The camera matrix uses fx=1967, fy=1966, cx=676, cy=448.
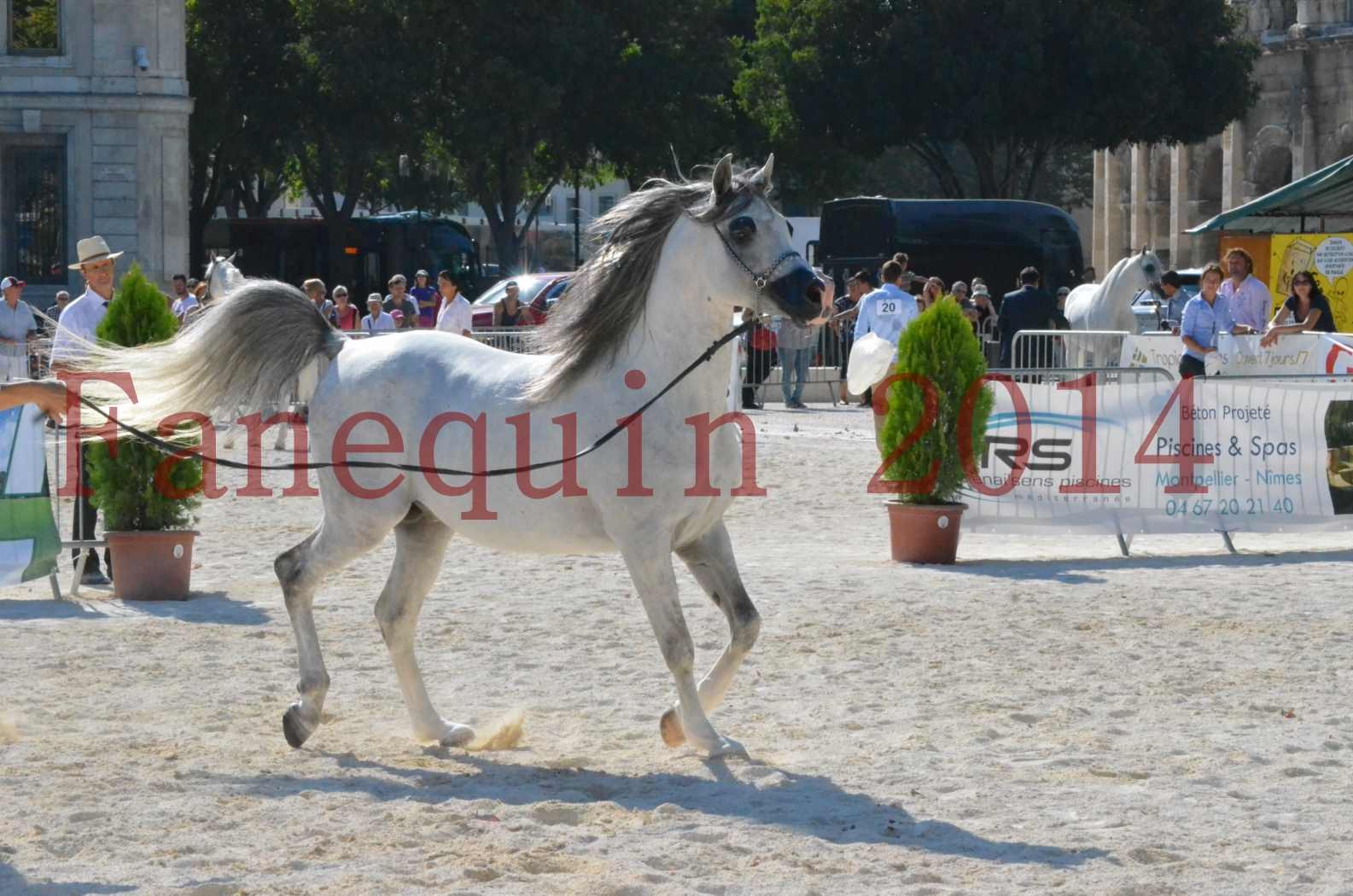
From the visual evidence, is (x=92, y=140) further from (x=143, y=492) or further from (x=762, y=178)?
(x=762, y=178)

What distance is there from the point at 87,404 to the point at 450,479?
1493 mm

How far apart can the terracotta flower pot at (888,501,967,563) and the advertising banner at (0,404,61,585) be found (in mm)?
5206

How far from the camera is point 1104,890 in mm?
5465

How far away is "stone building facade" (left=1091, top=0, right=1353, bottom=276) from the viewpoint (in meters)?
51.5

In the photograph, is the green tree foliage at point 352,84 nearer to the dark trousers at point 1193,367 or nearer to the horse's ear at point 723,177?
the dark trousers at point 1193,367

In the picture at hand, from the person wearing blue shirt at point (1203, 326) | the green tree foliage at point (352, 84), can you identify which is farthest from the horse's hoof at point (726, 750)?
the green tree foliage at point (352, 84)

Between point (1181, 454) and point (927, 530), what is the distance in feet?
6.76

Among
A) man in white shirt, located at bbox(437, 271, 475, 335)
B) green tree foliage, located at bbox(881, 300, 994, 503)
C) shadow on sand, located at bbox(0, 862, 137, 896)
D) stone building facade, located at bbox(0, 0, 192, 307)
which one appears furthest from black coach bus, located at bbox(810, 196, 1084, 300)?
shadow on sand, located at bbox(0, 862, 137, 896)

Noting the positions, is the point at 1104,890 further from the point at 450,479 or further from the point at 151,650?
the point at 151,650

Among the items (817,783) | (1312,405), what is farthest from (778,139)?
(817,783)

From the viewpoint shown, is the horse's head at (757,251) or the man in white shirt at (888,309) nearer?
the horse's head at (757,251)

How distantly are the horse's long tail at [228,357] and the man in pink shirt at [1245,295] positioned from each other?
1161cm

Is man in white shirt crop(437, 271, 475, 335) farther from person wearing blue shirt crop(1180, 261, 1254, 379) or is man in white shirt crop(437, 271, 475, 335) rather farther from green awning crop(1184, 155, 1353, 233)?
green awning crop(1184, 155, 1353, 233)

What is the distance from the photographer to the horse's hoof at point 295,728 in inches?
294
